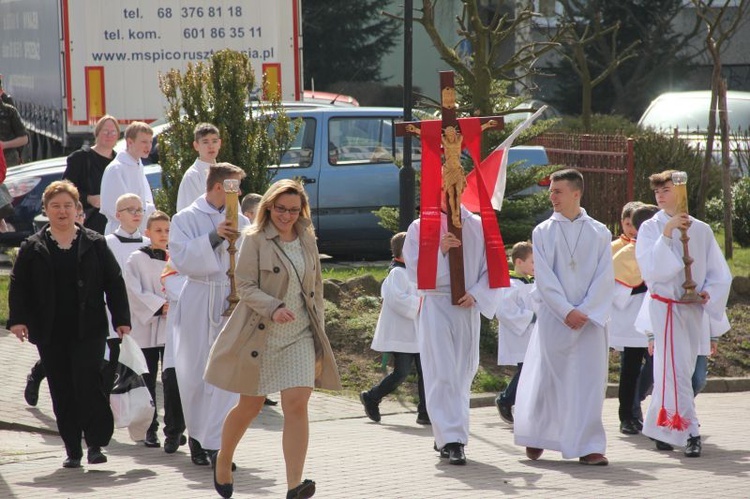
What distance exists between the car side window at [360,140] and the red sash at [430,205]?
280 inches

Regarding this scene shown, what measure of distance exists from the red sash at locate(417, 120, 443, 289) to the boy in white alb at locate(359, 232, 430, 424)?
1380 mm

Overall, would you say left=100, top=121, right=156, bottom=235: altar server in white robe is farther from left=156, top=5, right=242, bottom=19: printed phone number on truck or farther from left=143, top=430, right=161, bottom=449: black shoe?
left=156, top=5, right=242, bottom=19: printed phone number on truck

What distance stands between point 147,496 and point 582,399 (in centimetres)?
280

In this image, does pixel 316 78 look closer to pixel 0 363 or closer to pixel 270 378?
pixel 0 363

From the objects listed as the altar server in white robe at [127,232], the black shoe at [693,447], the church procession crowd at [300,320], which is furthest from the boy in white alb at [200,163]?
the black shoe at [693,447]

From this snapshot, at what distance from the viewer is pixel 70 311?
8.61 meters

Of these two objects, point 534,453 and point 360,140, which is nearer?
point 534,453

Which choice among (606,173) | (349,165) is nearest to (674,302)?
(349,165)

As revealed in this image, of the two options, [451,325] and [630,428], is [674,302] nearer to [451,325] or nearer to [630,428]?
[630,428]

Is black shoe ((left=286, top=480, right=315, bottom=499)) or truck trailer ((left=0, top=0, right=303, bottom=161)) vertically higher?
truck trailer ((left=0, top=0, right=303, bottom=161))

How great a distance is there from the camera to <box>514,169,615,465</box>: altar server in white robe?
29.9ft

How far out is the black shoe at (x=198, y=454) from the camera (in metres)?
8.88

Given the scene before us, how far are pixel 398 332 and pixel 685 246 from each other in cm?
240

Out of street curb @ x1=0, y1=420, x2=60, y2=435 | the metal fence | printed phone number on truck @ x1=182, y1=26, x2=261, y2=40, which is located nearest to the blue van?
the metal fence
